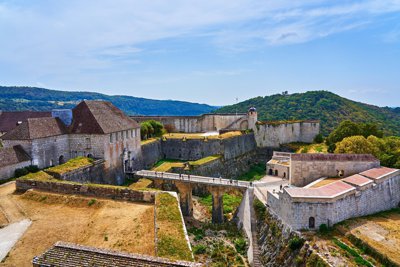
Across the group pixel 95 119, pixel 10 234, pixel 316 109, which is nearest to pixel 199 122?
pixel 95 119

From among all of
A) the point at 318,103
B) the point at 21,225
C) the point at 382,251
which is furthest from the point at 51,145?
the point at 318,103

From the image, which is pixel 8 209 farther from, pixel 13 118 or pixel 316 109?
pixel 316 109

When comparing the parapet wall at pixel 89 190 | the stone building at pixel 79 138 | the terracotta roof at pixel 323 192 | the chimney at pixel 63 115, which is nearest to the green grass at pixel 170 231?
the parapet wall at pixel 89 190

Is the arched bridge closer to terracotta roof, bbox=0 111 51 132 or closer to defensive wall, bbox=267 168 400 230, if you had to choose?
defensive wall, bbox=267 168 400 230

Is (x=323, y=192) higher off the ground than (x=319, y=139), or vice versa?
(x=319, y=139)

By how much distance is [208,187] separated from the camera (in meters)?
28.6

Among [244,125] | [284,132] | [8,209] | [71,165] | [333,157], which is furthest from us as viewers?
[244,125]

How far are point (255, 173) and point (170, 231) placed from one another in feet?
97.2

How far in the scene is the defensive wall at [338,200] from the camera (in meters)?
19.9

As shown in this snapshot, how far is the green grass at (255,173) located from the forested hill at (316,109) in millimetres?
27892

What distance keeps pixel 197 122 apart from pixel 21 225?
1448 inches

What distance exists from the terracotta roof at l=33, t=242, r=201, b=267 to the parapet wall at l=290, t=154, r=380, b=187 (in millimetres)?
18773

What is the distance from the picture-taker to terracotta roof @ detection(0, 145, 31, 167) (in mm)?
25353

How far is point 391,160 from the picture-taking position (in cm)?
2800
